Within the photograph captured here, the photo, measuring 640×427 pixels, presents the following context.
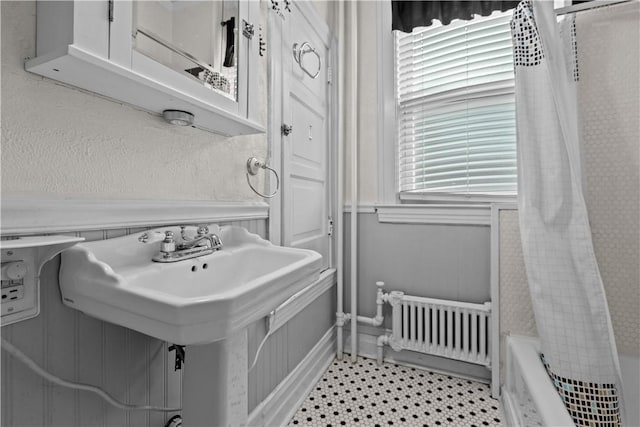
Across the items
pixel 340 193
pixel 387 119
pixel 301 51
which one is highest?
pixel 301 51

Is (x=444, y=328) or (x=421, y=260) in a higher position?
(x=421, y=260)

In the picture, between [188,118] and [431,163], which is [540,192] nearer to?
[431,163]

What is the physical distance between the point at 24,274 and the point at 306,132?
4.25 feet

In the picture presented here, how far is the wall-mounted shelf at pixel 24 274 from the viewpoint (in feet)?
1.78

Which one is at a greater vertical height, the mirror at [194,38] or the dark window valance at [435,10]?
the dark window valance at [435,10]

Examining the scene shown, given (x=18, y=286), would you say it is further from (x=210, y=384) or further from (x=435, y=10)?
(x=435, y=10)

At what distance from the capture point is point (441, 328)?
1.70 meters

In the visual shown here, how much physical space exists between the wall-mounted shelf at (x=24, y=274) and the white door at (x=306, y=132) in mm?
892

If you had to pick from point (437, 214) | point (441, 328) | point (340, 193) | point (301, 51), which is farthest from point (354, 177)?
point (441, 328)

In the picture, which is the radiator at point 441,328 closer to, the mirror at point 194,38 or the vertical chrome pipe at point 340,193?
the vertical chrome pipe at point 340,193

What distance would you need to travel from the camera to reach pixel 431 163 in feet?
6.10

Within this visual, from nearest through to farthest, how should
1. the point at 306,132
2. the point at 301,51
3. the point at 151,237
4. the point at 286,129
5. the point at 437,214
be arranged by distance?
the point at 151,237, the point at 286,129, the point at 301,51, the point at 306,132, the point at 437,214

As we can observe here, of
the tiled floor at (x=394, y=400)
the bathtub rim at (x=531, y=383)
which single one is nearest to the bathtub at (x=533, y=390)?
the bathtub rim at (x=531, y=383)

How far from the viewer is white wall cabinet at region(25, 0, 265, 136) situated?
22.4 inches
